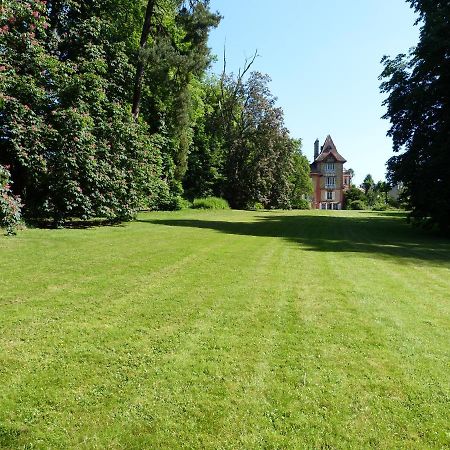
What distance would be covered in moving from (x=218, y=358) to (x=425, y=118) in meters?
20.0

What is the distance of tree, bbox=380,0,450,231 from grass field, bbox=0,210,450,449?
11910 mm

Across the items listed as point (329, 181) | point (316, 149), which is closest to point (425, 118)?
point (329, 181)

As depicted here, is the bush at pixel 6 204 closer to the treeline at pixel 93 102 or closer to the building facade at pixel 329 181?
the treeline at pixel 93 102

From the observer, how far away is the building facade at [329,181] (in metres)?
85.9

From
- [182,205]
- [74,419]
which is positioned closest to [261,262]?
[74,419]

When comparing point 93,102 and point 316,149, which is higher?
point 316,149

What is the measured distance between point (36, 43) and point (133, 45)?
12.2 metres

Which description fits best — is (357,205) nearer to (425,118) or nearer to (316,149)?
(316,149)

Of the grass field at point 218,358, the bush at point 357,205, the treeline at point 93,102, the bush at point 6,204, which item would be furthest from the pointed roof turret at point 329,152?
the bush at point 6,204

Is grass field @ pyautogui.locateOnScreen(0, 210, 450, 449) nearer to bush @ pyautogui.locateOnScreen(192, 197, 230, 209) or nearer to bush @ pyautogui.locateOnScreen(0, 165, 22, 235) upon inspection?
bush @ pyautogui.locateOnScreen(0, 165, 22, 235)

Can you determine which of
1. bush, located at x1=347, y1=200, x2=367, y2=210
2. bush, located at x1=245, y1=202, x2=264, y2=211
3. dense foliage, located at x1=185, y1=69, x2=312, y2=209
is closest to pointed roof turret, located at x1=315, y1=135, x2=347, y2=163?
bush, located at x1=347, y1=200, x2=367, y2=210

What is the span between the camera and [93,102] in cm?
1591

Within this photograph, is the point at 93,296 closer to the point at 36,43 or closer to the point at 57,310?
the point at 57,310

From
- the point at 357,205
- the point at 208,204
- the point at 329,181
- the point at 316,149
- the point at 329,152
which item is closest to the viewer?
the point at 208,204
